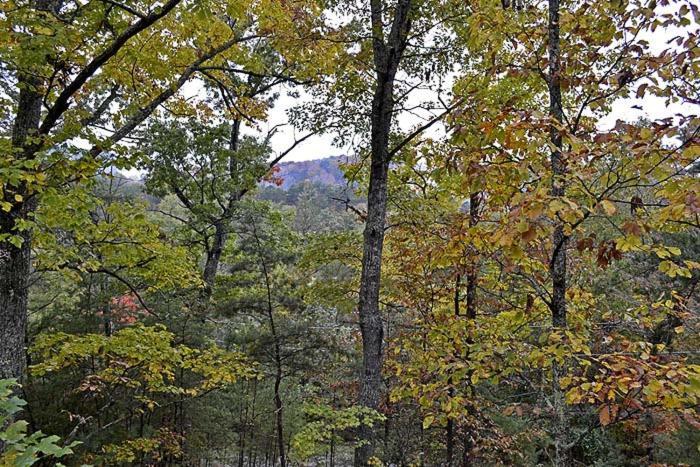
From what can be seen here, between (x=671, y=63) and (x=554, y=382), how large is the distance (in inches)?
88.1

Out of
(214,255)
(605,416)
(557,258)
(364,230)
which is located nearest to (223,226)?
(214,255)

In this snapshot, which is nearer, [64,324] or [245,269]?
[64,324]

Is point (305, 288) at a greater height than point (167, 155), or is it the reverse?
point (167, 155)

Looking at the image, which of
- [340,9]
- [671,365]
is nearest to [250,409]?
[340,9]

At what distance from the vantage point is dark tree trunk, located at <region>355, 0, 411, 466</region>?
19.9ft

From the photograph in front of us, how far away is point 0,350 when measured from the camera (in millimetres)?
4855

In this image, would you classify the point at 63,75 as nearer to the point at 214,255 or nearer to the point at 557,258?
the point at 557,258

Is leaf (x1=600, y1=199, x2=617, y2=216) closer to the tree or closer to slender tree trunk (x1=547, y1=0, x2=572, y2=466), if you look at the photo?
slender tree trunk (x1=547, y1=0, x2=572, y2=466)

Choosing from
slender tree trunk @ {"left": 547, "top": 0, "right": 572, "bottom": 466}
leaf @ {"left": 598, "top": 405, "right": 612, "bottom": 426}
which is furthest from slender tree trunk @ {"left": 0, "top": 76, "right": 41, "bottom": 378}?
leaf @ {"left": 598, "top": 405, "right": 612, "bottom": 426}

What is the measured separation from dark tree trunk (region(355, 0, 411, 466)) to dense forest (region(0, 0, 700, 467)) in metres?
0.04

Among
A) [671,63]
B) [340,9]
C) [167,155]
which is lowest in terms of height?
[671,63]

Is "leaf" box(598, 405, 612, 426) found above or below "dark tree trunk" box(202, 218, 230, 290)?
below

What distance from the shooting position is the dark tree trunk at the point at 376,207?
6078 millimetres

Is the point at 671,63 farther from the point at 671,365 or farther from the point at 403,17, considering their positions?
the point at 403,17
